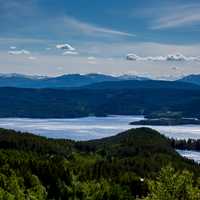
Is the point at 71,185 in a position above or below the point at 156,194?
below

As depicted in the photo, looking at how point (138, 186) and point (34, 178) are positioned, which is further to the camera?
point (138, 186)

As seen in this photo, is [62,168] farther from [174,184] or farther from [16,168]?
[174,184]

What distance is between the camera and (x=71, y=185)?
133500 mm

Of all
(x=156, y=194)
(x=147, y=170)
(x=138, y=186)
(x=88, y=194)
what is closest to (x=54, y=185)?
(x=88, y=194)

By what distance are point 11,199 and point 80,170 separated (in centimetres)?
8080

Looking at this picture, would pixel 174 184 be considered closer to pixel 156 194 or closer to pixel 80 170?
pixel 156 194

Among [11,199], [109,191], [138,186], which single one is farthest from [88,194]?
[11,199]

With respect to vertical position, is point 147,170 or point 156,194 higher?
point 156,194

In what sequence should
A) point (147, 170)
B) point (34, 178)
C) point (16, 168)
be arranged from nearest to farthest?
point (34, 178)
point (16, 168)
point (147, 170)

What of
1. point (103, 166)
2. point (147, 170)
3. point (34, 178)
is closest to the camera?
point (34, 178)

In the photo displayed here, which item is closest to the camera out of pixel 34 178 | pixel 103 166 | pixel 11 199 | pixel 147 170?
pixel 11 199

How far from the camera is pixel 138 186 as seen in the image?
145 m

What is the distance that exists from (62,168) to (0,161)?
697 inches

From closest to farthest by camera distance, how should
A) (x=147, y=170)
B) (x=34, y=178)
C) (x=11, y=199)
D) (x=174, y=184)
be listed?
1. (x=174, y=184)
2. (x=11, y=199)
3. (x=34, y=178)
4. (x=147, y=170)
